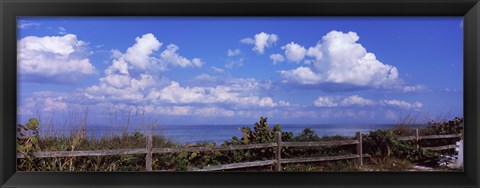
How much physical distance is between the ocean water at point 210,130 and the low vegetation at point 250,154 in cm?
2

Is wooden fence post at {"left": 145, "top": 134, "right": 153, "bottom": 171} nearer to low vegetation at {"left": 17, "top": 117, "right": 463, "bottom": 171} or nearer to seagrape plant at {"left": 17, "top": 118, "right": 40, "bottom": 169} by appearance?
low vegetation at {"left": 17, "top": 117, "right": 463, "bottom": 171}

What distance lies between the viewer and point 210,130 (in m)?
2.10

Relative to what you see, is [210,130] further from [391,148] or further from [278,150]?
[391,148]

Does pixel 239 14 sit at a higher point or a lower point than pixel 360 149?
higher

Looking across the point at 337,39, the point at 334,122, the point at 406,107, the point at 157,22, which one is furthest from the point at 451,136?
the point at 157,22

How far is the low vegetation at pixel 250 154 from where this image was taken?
6.70 feet

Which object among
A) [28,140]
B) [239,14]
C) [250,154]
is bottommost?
[250,154]

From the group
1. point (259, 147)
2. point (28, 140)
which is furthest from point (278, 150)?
point (28, 140)

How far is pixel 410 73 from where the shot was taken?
2.09 metres

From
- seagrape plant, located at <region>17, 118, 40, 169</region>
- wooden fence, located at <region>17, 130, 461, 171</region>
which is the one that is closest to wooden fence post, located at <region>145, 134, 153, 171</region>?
wooden fence, located at <region>17, 130, 461, 171</region>

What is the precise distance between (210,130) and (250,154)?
0.92 ft

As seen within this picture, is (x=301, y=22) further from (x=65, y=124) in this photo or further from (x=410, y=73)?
(x=65, y=124)

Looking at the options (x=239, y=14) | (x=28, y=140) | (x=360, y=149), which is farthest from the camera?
(x=360, y=149)

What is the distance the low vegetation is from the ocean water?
0.08ft
